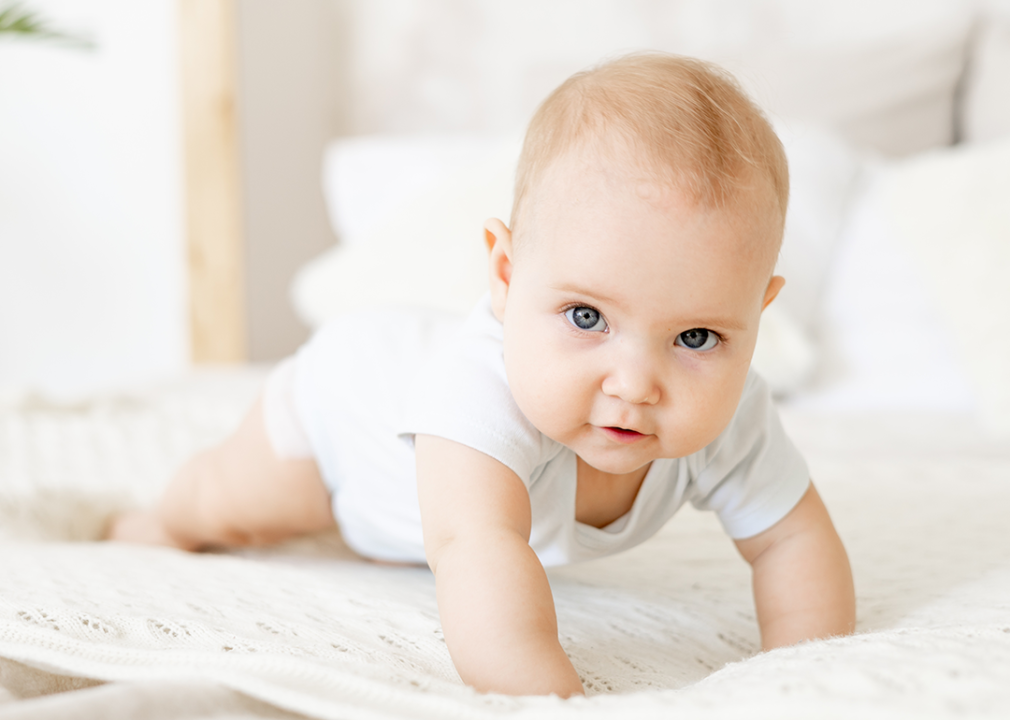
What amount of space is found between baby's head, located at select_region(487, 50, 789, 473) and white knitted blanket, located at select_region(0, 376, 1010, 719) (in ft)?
0.53

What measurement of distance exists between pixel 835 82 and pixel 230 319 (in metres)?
1.59

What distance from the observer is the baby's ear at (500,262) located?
26.3 inches

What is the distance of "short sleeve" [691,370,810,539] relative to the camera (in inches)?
29.3

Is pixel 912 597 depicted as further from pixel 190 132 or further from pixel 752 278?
pixel 190 132

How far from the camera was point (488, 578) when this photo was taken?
558mm

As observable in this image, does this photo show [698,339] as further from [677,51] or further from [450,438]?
[677,51]

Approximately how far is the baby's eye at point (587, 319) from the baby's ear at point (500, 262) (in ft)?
0.28

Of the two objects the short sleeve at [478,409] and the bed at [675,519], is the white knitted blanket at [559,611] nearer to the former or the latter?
the bed at [675,519]

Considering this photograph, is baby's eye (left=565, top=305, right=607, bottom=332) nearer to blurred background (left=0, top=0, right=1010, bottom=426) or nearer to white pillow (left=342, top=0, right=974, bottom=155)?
blurred background (left=0, top=0, right=1010, bottom=426)

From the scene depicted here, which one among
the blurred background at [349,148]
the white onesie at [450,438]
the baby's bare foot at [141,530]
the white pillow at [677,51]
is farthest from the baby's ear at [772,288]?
the white pillow at [677,51]

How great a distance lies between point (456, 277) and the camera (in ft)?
5.16

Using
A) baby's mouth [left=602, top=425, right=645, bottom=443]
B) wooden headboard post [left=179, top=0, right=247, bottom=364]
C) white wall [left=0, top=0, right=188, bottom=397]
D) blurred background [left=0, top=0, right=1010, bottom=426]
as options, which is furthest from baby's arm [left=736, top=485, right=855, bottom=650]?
white wall [left=0, top=0, right=188, bottom=397]

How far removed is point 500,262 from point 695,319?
0.17m

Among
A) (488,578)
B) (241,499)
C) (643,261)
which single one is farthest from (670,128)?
(241,499)
